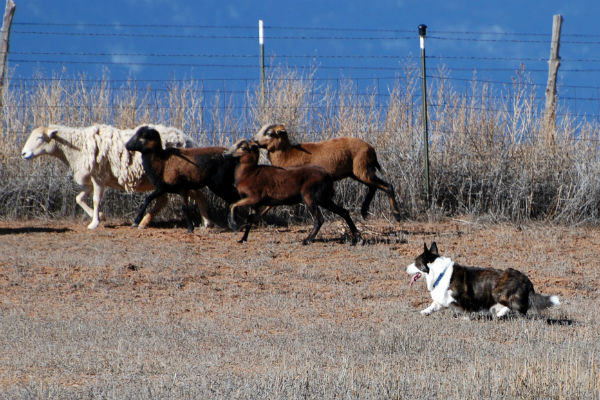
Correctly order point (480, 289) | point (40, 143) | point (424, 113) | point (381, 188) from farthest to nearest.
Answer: point (424, 113) < point (40, 143) < point (381, 188) < point (480, 289)

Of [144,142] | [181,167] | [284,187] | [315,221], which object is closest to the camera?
[284,187]

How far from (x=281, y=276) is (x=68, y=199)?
21.9 feet

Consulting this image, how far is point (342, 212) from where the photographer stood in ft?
46.2

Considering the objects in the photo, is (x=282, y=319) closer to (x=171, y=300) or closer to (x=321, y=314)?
(x=321, y=314)

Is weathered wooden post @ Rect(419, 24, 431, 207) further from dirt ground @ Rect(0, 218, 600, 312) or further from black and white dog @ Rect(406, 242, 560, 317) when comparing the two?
black and white dog @ Rect(406, 242, 560, 317)

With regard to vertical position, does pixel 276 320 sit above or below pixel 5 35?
below

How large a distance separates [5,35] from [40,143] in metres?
3.81

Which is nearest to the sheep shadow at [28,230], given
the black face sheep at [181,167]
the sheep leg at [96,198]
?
the sheep leg at [96,198]

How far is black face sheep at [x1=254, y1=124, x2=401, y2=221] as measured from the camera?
610 inches

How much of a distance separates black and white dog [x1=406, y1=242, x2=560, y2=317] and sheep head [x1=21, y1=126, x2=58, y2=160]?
354 inches

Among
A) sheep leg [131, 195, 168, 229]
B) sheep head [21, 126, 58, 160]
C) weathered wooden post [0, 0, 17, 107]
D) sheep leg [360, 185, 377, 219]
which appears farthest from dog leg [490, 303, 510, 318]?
weathered wooden post [0, 0, 17, 107]

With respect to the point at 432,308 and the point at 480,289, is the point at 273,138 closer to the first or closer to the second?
the point at 432,308

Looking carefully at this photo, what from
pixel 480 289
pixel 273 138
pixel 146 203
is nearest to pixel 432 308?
pixel 480 289

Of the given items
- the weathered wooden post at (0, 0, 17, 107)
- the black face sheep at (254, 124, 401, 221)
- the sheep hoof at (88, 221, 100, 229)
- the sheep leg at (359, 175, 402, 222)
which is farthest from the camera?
the weathered wooden post at (0, 0, 17, 107)
